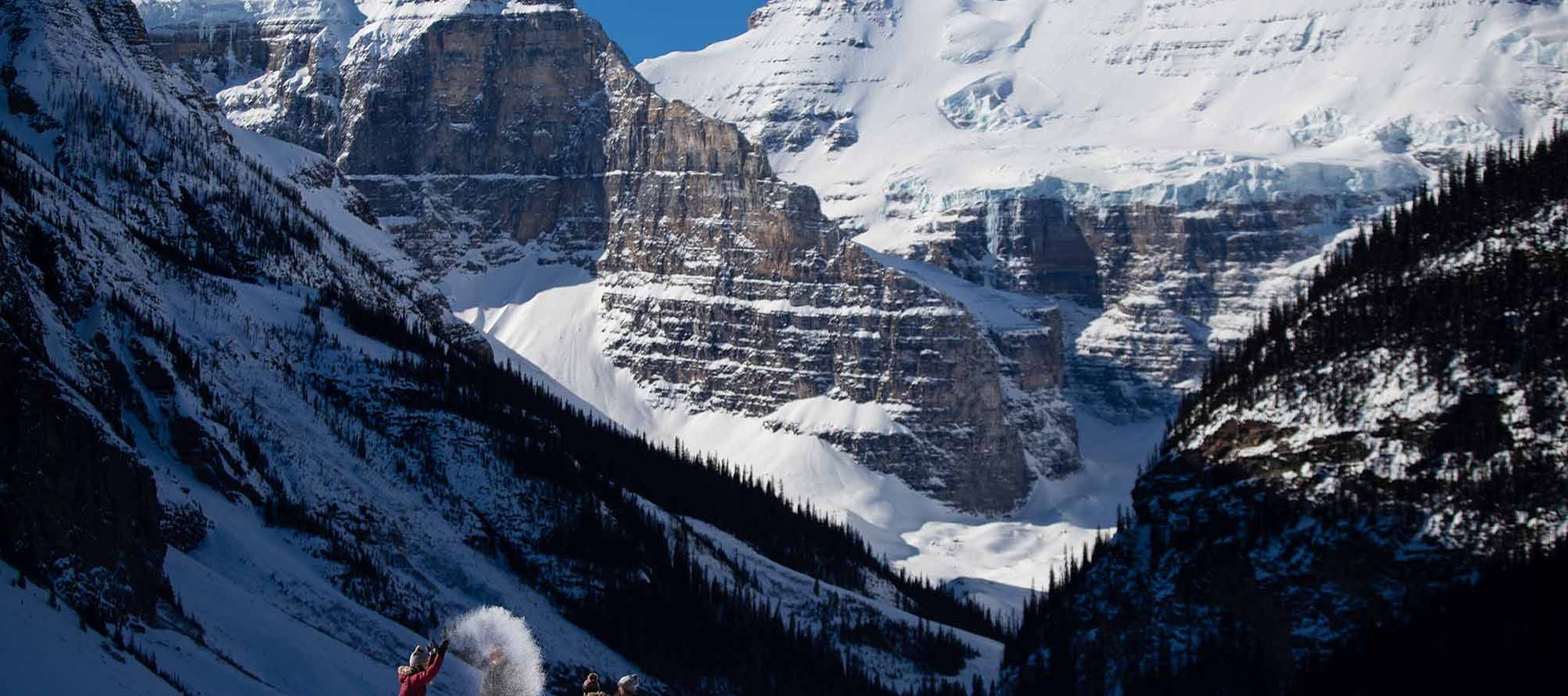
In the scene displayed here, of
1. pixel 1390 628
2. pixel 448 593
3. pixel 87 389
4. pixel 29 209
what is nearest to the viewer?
pixel 87 389

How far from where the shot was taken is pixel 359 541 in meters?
195

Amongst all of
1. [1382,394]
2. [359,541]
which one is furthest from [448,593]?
[1382,394]

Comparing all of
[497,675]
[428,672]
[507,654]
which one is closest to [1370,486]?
[507,654]

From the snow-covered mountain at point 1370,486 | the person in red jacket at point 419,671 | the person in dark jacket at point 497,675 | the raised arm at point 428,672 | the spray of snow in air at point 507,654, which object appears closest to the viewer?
the person in red jacket at point 419,671

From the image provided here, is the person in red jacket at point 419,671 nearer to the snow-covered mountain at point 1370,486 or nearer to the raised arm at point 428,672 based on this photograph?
the raised arm at point 428,672

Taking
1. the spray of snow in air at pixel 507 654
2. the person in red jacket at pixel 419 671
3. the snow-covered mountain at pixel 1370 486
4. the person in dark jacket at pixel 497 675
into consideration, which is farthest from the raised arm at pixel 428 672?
the snow-covered mountain at pixel 1370 486

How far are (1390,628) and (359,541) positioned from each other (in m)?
79.9

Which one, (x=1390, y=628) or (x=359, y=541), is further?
(x=359, y=541)

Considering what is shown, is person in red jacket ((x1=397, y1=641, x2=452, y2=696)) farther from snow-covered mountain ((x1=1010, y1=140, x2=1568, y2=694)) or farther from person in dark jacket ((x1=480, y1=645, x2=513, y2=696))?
snow-covered mountain ((x1=1010, y1=140, x2=1568, y2=694))

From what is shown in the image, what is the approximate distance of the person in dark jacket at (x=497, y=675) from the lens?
83625mm

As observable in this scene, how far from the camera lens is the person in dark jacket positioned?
83625 mm

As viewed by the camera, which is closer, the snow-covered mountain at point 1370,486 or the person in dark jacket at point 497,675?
the person in dark jacket at point 497,675

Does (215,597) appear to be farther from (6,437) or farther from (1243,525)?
(1243,525)

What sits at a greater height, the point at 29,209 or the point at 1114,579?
the point at 29,209
